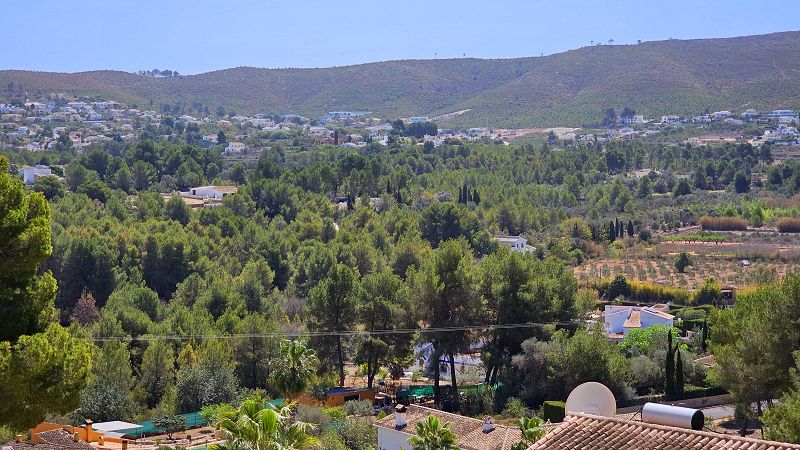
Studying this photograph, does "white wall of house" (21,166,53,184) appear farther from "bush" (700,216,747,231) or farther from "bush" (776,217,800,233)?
"bush" (776,217,800,233)

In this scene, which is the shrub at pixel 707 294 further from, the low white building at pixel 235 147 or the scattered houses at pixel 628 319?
the low white building at pixel 235 147

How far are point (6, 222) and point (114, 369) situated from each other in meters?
25.4

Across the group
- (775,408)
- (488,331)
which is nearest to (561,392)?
(488,331)

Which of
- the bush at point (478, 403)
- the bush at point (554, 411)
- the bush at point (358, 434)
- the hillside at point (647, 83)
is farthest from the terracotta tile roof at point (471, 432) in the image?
the hillside at point (647, 83)

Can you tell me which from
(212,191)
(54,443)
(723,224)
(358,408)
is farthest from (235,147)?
(54,443)

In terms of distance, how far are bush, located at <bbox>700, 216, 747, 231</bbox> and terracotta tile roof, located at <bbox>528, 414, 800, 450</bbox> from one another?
74.6 metres

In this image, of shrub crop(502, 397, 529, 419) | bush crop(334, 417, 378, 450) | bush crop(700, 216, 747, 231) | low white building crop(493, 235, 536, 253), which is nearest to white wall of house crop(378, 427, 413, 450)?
bush crop(334, 417, 378, 450)

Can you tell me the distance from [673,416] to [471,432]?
19.0m

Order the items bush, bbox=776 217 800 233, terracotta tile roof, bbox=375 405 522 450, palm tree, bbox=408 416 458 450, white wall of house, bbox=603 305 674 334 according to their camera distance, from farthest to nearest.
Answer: bush, bbox=776 217 800 233
white wall of house, bbox=603 305 674 334
terracotta tile roof, bbox=375 405 522 450
palm tree, bbox=408 416 458 450

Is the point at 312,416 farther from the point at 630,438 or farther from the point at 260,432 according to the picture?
the point at 630,438

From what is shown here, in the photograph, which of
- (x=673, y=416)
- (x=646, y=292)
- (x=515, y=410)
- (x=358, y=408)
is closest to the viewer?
(x=673, y=416)

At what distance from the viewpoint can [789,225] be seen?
81875 millimetres

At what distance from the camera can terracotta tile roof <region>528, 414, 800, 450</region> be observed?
9883 millimetres

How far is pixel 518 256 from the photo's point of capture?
44.1 meters
